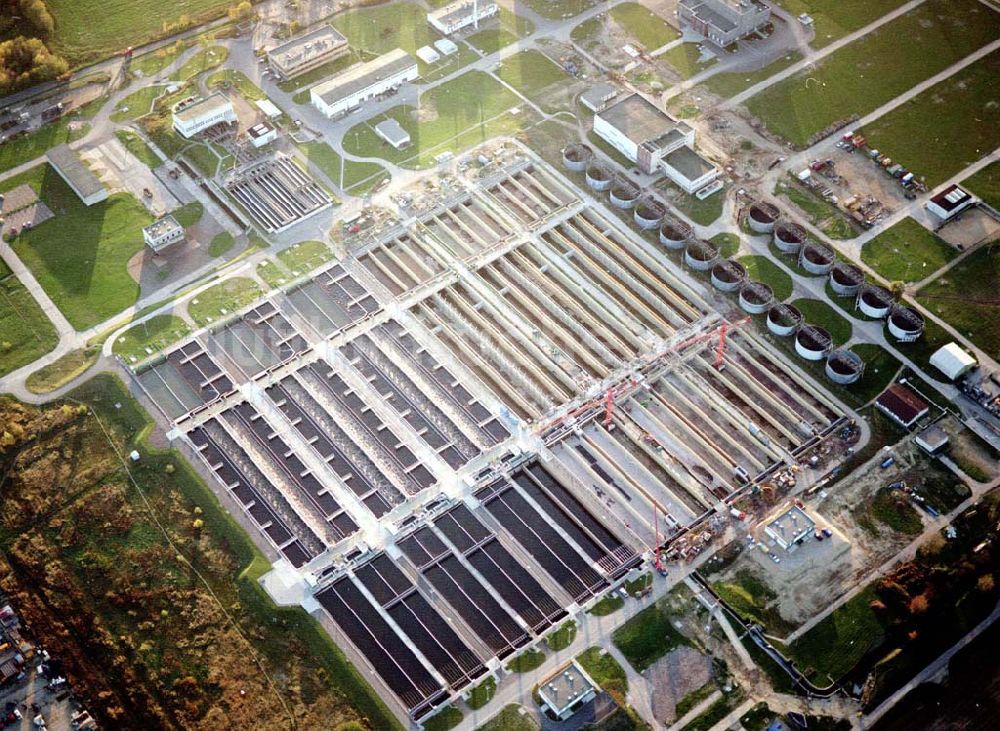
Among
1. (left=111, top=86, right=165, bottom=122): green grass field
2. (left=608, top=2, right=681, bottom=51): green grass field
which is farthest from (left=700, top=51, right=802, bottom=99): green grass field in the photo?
(left=111, top=86, right=165, bottom=122): green grass field

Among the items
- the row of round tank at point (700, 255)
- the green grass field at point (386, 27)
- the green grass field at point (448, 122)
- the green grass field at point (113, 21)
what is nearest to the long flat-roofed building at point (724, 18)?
the green grass field at point (448, 122)

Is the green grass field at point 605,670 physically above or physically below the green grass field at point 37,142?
below

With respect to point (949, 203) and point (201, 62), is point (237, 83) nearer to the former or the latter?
point (201, 62)

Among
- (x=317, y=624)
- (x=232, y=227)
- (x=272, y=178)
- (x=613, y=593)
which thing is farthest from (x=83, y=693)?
(x=272, y=178)

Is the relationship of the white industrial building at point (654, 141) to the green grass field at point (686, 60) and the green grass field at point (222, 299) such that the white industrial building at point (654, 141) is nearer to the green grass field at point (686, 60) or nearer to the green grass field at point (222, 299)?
the green grass field at point (686, 60)

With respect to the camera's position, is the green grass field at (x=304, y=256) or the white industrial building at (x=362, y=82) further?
the white industrial building at (x=362, y=82)

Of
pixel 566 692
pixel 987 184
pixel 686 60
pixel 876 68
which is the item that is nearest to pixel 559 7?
pixel 686 60

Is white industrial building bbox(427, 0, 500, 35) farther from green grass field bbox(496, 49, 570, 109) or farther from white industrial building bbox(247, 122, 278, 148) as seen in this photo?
white industrial building bbox(247, 122, 278, 148)
